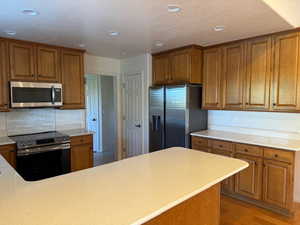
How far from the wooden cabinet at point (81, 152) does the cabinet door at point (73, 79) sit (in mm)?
624

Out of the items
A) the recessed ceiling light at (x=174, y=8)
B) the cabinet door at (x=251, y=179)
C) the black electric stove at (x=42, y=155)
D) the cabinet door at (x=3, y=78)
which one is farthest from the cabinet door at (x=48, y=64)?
the cabinet door at (x=251, y=179)

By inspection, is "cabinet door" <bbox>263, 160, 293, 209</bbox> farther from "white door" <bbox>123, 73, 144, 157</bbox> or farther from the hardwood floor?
"white door" <bbox>123, 73, 144, 157</bbox>

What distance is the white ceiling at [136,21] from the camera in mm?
1972

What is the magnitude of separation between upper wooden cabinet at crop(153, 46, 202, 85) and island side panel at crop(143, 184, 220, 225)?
2.22m

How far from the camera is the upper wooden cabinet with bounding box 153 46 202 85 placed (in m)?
3.57

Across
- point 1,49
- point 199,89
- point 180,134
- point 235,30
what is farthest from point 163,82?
point 1,49

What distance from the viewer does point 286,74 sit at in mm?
2752

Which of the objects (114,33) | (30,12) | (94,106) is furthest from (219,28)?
(94,106)

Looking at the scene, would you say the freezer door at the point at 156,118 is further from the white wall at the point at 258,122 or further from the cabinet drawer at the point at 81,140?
the cabinet drawer at the point at 81,140

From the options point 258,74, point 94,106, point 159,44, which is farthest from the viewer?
point 94,106

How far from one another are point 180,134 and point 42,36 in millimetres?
2589

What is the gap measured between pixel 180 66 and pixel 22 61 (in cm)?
254

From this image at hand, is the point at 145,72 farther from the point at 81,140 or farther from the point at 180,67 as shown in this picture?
the point at 81,140

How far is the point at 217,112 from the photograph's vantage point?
3.79 metres
